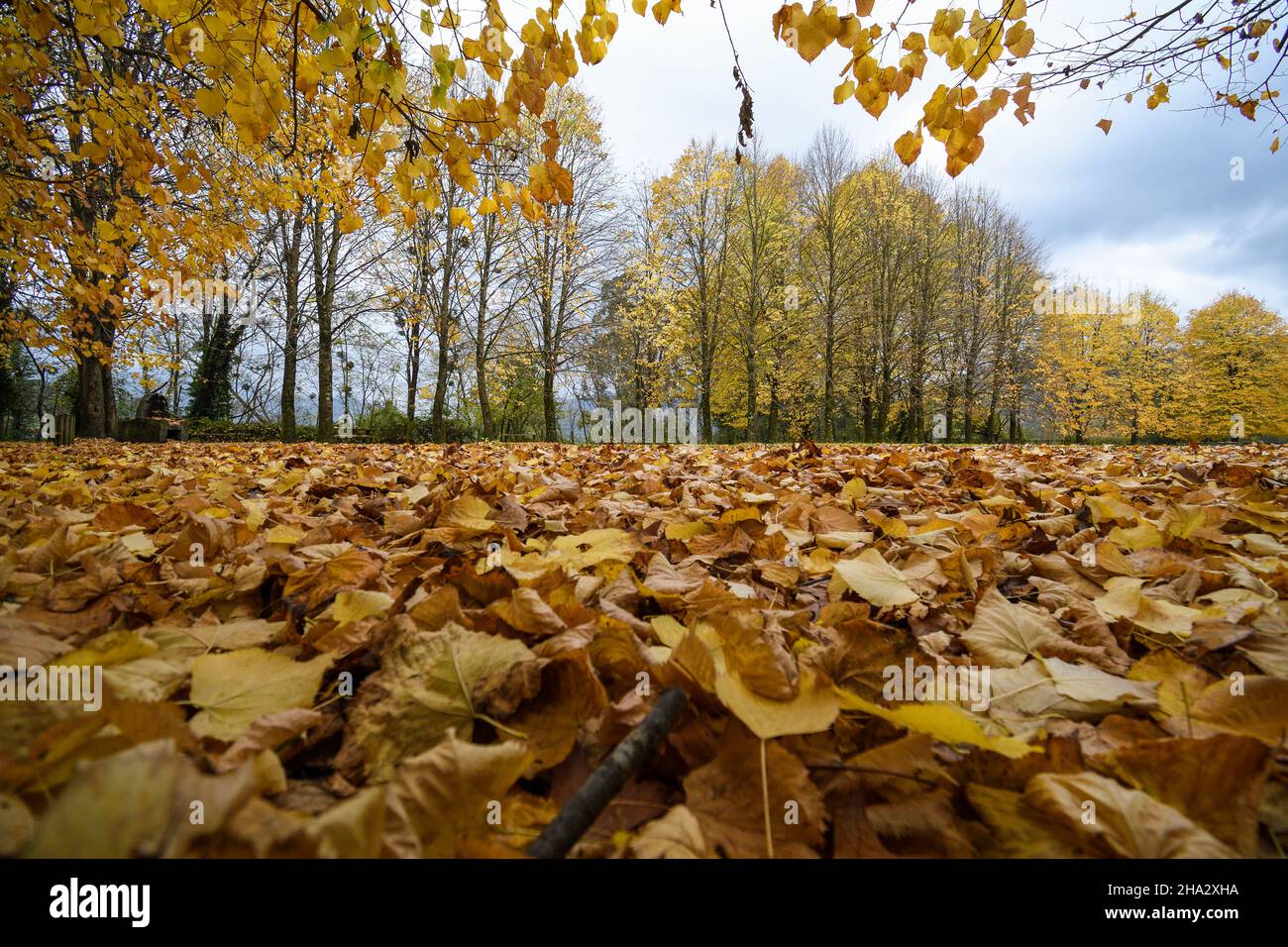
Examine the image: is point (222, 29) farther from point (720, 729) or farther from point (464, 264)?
point (464, 264)

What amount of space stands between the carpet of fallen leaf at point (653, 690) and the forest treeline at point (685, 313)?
42.1ft

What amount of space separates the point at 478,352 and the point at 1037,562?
16102 millimetres

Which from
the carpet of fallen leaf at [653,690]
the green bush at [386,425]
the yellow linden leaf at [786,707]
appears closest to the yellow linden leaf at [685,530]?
the carpet of fallen leaf at [653,690]

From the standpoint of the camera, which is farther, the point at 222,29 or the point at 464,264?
the point at 464,264

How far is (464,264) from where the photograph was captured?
54.4 feet

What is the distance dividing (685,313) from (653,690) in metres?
18.9

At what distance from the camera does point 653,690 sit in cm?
73

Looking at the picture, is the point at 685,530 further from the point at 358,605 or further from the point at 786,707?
the point at 786,707

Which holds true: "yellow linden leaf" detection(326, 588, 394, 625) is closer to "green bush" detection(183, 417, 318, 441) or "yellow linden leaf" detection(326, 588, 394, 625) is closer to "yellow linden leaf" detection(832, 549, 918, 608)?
"yellow linden leaf" detection(832, 549, 918, 608)

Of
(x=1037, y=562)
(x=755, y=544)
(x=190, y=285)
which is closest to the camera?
(x=1037, y=562)

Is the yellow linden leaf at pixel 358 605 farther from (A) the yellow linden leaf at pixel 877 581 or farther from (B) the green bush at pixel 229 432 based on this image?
(B) the green bush at pixel 229 432

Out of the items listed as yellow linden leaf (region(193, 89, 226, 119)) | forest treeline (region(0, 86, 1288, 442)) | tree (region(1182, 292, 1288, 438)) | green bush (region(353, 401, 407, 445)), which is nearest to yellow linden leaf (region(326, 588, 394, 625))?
yellow linden leaf (region(193, 89, 226, 119))
